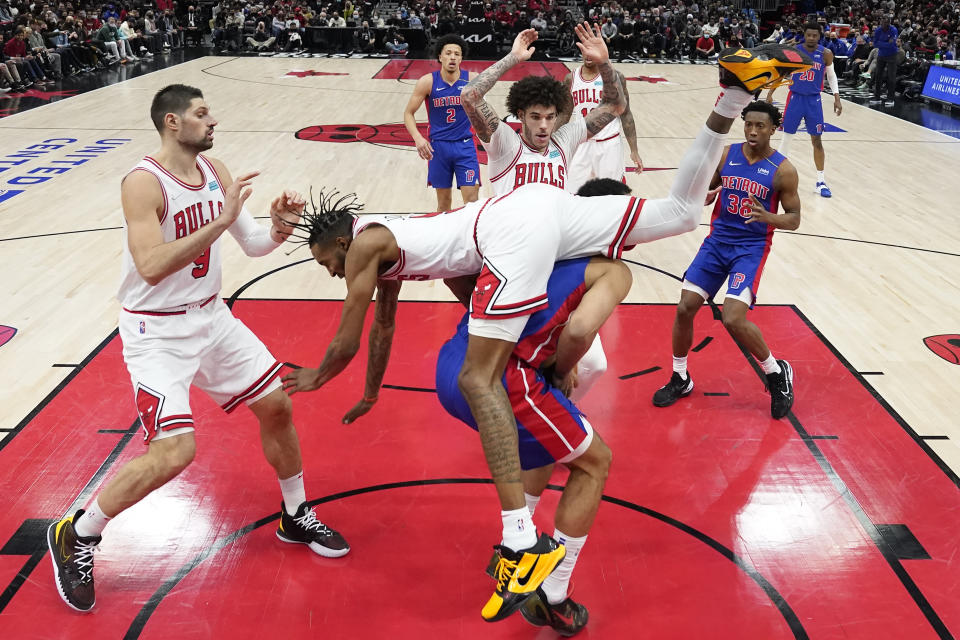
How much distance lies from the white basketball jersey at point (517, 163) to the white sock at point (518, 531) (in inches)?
107

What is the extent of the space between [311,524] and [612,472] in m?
1.62

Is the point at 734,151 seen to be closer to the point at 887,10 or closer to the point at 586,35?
the point at 586,35

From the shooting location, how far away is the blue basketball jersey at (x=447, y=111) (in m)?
7.59

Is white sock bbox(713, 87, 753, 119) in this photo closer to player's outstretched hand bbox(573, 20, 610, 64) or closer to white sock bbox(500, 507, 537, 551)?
player's outstretched hand bbox(573, 20, 610, 64)

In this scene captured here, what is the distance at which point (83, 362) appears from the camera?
5605 mm

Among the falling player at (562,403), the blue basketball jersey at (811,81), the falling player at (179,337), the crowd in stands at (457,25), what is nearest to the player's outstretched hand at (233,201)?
the falling player at (179,337)

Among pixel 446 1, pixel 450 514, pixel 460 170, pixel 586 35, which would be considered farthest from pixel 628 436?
pixel 446 1

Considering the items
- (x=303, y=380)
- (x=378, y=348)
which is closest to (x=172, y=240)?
(x=303, y=380)

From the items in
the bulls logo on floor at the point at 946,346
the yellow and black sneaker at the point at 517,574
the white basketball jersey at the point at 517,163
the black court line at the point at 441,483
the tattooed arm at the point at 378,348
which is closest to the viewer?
the yellow and black sneaker at the point at 517,574

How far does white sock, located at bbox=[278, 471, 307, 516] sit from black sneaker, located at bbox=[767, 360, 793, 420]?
288 cm

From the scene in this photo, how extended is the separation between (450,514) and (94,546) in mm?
1590

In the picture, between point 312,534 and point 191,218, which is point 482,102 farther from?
point 312,534

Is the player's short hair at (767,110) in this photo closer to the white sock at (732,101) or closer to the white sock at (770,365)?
→ the white sock at (770,365)

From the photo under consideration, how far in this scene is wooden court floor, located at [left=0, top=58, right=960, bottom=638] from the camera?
11.5 ft
